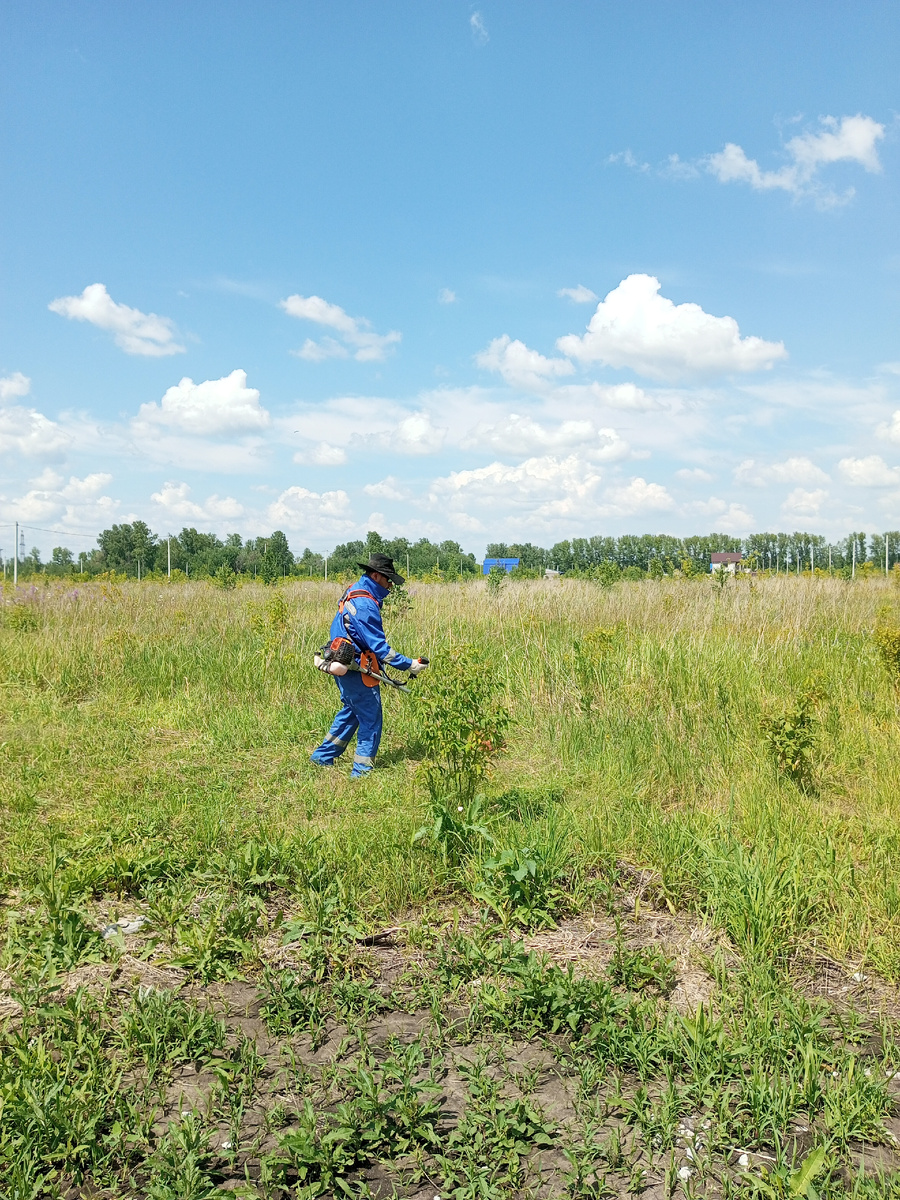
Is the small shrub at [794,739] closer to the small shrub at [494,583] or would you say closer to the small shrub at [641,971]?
the small shrub at [641,971]

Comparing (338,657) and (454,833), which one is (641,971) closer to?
(454,833)

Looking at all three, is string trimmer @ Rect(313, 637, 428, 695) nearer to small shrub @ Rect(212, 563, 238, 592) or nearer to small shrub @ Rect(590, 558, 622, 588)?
small shrub @ Rect(590, 558, 622, 588)

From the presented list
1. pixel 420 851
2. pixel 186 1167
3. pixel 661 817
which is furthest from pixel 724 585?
pixel 186 1167

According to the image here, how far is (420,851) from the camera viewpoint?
412cm

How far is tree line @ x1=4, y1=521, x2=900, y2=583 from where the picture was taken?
21.4 meters

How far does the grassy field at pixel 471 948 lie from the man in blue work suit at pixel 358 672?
0.32 metres

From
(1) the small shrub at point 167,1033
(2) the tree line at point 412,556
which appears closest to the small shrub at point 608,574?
(2) the tree line at point 412,556

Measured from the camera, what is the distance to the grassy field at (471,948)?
2.29 m

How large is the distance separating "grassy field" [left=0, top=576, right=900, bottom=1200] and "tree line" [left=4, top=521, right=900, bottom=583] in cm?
891

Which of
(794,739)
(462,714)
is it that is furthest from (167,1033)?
(794,739)

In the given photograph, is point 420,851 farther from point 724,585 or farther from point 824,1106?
point 724,585

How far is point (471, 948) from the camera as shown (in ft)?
10.7

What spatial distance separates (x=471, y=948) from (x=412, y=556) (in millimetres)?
49363

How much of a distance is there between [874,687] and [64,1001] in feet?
21.9
